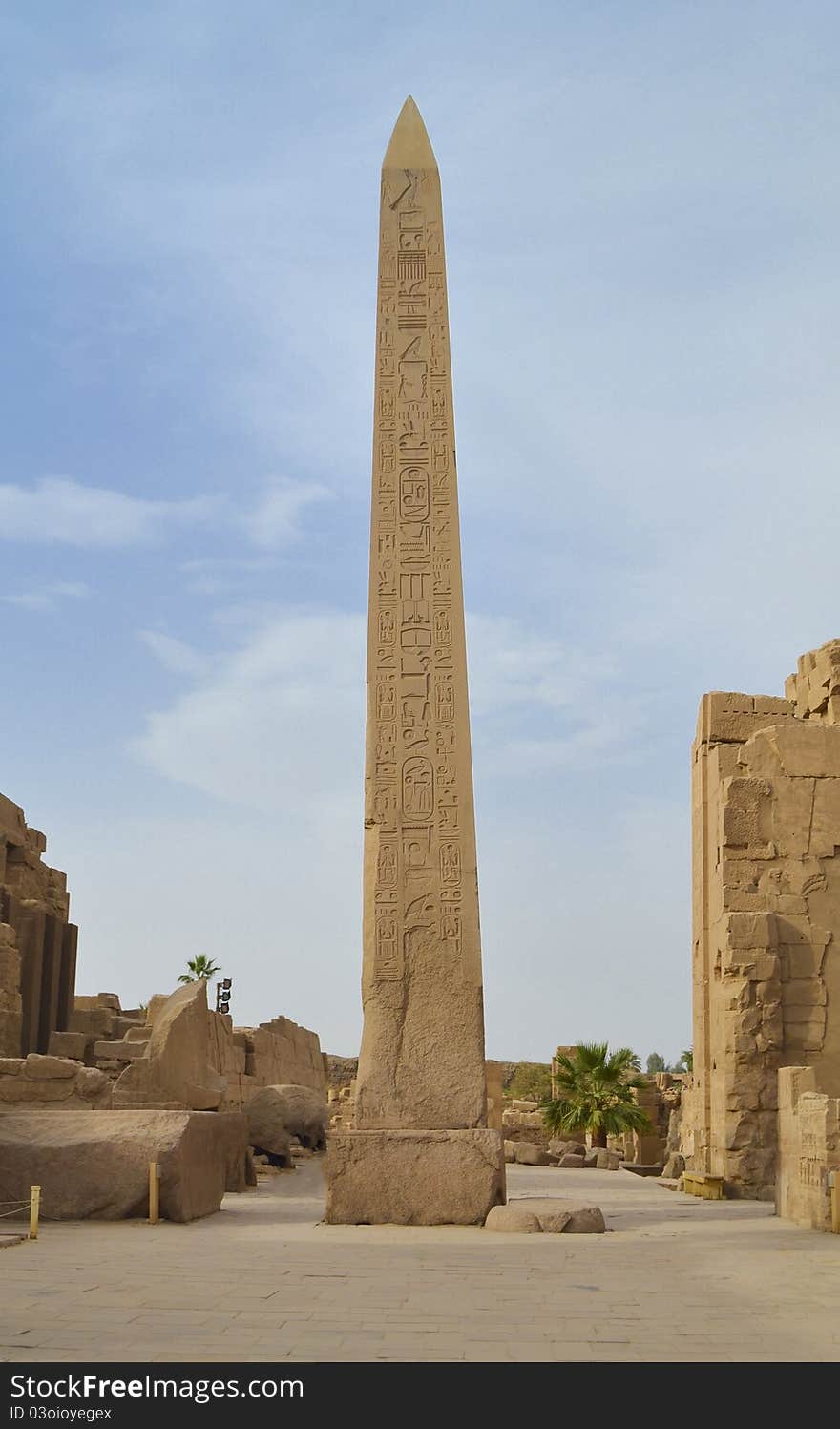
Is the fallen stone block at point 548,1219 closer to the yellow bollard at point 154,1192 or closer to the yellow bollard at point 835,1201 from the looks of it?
the yellow bollard at point 835,1201

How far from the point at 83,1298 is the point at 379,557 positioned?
5.77 metres

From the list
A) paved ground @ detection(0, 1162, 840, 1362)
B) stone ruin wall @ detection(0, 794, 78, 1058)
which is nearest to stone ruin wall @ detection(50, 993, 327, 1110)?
stone ruin wall @ detection(0, 794, 78, 1058)

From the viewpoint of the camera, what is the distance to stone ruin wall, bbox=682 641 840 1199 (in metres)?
12.2

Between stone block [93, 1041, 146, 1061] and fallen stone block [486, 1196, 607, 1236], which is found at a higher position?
stone block [93, 1041, 146, 1061]

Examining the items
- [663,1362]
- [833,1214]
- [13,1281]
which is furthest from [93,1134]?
[663,1362]

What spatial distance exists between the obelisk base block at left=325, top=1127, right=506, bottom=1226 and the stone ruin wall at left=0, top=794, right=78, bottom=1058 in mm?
9151

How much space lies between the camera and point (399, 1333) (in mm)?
4586

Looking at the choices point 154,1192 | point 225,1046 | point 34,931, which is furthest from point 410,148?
point 34,931

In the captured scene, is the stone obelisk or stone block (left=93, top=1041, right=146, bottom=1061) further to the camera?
stone block (left=93, top=1041, right=146, bottom=1061)

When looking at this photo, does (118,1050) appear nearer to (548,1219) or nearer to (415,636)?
(415,636)

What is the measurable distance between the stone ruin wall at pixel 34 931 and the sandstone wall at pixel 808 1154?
9856 millimetres

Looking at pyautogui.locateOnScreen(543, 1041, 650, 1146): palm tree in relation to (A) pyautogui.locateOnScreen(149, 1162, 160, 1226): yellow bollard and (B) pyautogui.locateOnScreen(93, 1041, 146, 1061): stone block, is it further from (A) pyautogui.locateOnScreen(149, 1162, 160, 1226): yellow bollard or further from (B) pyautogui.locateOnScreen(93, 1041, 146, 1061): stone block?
(A) pyautogui.locateOnScreen(149, 1162, 160, 1226): yellow bollard

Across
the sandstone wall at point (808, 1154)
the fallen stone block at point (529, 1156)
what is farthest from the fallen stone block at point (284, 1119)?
the sandstone wall at point (808, 1154)

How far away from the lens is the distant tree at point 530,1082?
28.9 meters
